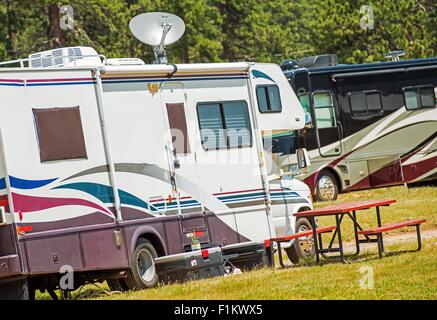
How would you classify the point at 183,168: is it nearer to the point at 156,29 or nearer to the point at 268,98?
the point at 156,29

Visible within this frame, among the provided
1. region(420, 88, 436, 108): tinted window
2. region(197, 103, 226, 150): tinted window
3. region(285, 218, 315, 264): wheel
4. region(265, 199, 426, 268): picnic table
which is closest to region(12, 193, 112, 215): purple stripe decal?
region(197, 103, 226, 150): tinted window

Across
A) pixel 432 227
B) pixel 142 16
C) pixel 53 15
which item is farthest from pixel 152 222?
pixel 53 15

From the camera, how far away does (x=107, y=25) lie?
120 feet

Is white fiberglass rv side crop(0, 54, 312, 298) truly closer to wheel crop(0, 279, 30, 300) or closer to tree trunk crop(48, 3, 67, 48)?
wheel crop(0, 279, 30, 300)

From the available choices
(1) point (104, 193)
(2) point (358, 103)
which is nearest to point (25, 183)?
(1) point (104, 193)

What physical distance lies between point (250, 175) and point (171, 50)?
27901 mm

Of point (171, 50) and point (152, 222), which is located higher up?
point (171, 50)

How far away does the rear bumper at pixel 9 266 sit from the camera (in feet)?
35.9

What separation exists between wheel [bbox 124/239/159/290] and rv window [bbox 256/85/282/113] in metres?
3.07

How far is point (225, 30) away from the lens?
152 ft

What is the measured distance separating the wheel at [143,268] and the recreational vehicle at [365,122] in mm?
10259

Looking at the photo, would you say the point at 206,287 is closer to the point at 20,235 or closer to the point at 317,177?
the point at 20,235

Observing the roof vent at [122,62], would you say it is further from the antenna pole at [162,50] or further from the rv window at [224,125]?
the rv window at [224,125]

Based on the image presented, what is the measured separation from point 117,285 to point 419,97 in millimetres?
13683
